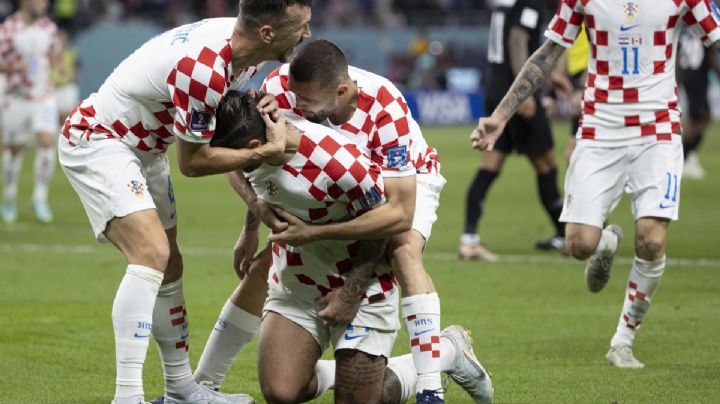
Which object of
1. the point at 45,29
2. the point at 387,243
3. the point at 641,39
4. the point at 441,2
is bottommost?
the point at 441,2

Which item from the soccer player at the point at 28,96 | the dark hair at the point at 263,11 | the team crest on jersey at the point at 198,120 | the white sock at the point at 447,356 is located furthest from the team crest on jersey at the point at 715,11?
the soccer player at the point at 28,96

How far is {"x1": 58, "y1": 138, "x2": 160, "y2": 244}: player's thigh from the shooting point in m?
5.80

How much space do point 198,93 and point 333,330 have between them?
137cm

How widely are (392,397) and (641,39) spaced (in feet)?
9.21

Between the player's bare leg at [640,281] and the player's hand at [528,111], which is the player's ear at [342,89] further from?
the player's hand at [528,111]

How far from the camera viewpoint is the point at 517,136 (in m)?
11.7

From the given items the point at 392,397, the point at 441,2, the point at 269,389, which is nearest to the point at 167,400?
the point at 269,389

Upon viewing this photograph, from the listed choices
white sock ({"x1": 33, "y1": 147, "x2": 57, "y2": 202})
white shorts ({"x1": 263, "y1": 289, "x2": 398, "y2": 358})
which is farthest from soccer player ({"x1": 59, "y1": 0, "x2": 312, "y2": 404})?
white sock ({"x1": 33, "y1": 147, "x2": 57, "y2": 202})

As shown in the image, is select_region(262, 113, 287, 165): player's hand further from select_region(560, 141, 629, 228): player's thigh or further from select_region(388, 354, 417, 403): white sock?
select_region(560, 141, 629, 228): player's thigh

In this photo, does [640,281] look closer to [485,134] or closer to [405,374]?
[485,134]

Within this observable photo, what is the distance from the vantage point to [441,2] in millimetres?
39344

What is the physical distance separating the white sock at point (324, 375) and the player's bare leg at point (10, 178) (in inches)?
374

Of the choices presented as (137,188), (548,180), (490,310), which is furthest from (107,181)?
(548,180)

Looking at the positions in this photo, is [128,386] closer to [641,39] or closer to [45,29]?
[641,39]
